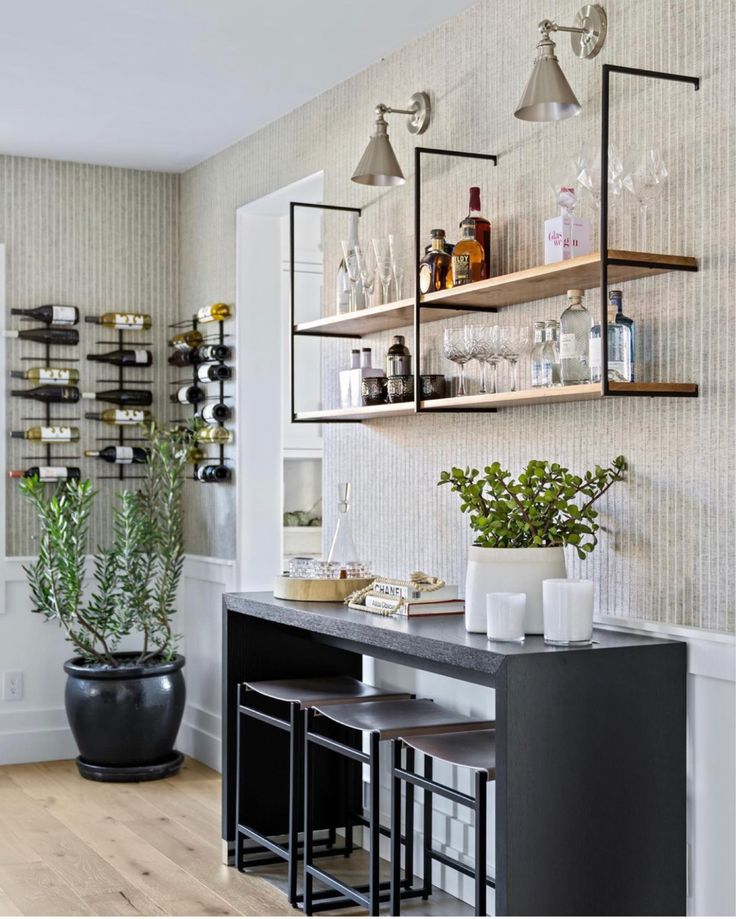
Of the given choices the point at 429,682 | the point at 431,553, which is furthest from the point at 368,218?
the point at 429,682

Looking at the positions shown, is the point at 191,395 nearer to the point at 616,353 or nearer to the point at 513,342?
the point at 513,342

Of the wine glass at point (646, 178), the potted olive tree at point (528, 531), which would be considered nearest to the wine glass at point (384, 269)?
the potted olive tree at point (528, 531)

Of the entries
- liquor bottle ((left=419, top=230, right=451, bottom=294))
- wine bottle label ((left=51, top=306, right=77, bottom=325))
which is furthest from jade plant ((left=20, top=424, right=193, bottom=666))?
liquor bottle ((left=419, top=230, right=451, bottom=294))

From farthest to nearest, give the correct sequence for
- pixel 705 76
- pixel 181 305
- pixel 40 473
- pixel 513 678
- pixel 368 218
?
pixel 181 305, pixel 40 473, pixel 368 218, pixel 705 76, pixel 513 678

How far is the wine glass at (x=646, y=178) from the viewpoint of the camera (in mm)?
2730

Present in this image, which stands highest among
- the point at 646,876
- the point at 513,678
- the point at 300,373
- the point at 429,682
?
the point at 300,373

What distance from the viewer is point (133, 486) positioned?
5.48 meters

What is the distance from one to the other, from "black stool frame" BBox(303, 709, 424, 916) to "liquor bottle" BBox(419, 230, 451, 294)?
1.23m

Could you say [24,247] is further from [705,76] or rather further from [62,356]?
[705,76]

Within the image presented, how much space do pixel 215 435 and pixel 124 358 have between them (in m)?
0.69

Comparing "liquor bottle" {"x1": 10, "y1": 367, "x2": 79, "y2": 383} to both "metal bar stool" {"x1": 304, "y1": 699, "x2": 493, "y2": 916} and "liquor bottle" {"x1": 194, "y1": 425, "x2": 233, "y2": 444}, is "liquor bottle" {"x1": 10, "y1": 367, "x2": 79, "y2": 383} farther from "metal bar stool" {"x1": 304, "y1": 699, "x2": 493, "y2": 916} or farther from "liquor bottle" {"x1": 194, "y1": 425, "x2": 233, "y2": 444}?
"metal bar stool" {"x1": 304, "y1": 699, "x2": 493, "y2": 916}

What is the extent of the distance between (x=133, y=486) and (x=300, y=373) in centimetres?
94

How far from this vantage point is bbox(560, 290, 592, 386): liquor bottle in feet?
9.12

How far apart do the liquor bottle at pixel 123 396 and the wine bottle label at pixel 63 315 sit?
0.33 m
